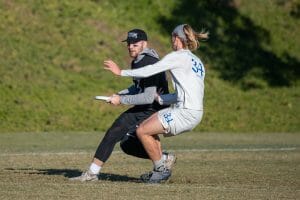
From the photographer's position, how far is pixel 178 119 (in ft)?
39.5

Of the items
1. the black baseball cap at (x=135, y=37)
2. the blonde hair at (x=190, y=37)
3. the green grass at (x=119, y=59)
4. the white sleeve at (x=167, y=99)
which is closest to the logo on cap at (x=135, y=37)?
the black baseball cap at (x=135, y=37)

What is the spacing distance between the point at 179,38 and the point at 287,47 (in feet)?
87.0

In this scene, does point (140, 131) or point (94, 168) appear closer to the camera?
point (140, 131)

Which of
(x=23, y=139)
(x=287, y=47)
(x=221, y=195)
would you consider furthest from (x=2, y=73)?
(x=221, y=195)

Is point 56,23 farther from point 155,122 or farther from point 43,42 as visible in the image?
point 155,122

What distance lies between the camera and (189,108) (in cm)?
1204

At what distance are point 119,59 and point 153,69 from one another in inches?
841

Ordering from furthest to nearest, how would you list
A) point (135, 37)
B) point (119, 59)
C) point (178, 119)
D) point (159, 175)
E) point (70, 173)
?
point (119, 59) → point (70, 173) → point (135, 37) → point (159, 175) → point (178, 119)

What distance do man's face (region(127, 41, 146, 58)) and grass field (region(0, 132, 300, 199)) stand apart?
169 centimetres

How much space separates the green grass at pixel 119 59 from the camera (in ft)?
93.6

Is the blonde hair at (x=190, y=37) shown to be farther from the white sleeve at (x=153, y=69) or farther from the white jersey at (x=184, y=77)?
the white sleeve at (x=153, y=69)

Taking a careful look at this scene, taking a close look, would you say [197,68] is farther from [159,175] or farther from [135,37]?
[159,175]

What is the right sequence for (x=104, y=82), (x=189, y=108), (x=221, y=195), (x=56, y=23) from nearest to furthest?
(x=221, y=195) < (x=189, y=108) < (x=104, y=82) < (x=56, y=23)

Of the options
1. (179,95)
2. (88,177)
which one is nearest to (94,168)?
(88,177)
